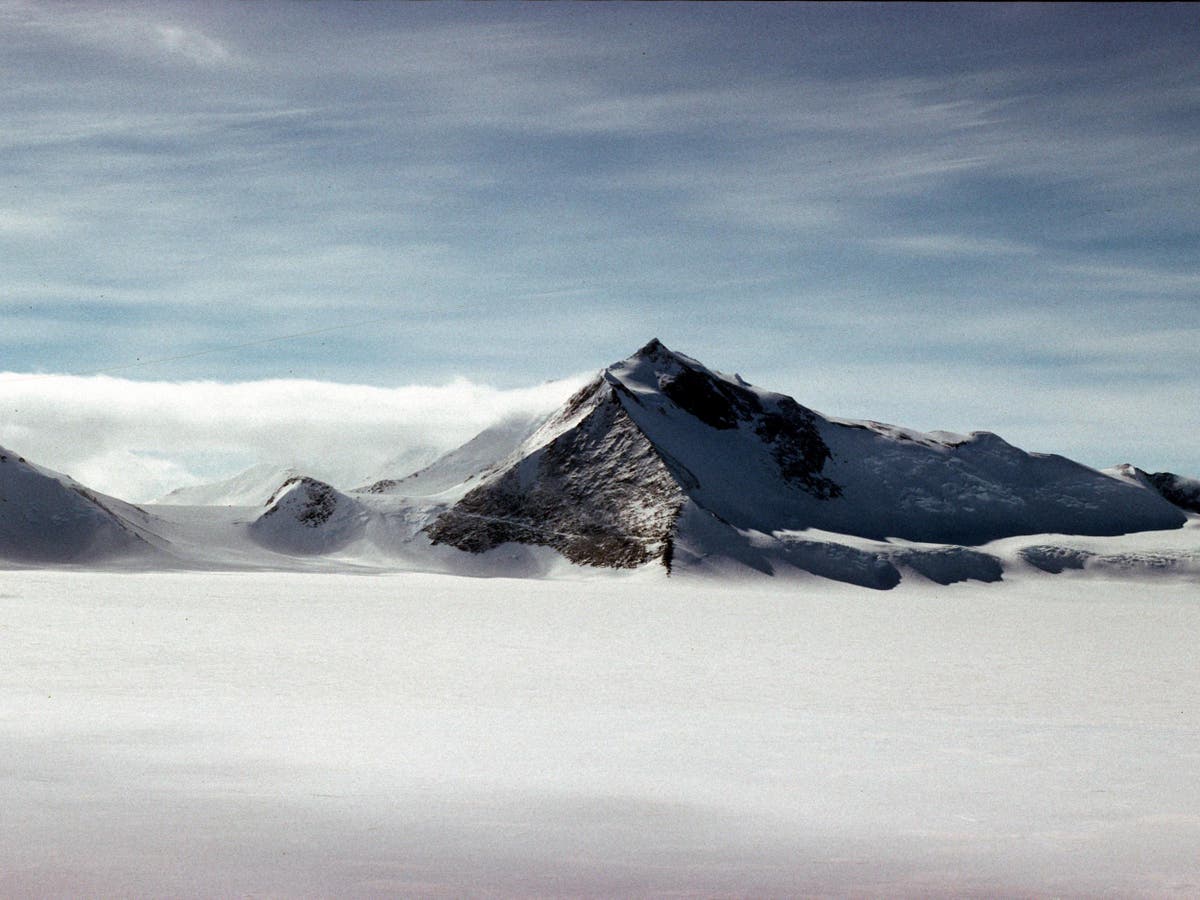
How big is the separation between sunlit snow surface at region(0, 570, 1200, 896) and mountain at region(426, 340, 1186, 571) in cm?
5832

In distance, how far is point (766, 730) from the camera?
17.3 m

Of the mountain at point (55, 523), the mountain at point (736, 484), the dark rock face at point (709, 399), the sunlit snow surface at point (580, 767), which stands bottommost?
Result: the sunlit snow surface at point (580, 767)

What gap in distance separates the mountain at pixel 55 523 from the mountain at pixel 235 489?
243ft

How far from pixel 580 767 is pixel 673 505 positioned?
77493 millimetres

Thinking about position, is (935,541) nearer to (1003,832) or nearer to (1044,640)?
(1044,640)

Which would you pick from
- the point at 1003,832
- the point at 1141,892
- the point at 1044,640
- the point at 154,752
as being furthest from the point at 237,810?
the point at 1044,640

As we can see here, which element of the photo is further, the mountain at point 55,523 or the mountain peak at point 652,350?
the mountain peak at point 652,350

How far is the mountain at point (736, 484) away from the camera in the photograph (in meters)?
93.1

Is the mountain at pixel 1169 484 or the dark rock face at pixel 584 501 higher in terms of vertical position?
the mountain at pixel 1169 484

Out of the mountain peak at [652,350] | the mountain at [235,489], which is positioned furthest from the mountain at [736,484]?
the mountain at [235,489]

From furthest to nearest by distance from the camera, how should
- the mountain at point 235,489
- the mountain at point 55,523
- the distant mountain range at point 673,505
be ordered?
the mountain at point 235,489
the distant mountain range at point 673,505
the mountain at point 55,523

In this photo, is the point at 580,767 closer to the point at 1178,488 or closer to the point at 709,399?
the point at 709,399

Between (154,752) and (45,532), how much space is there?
→ 8313 cm

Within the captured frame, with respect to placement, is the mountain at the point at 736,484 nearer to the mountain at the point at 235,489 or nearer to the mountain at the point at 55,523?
the mountain at the point at 55,523
